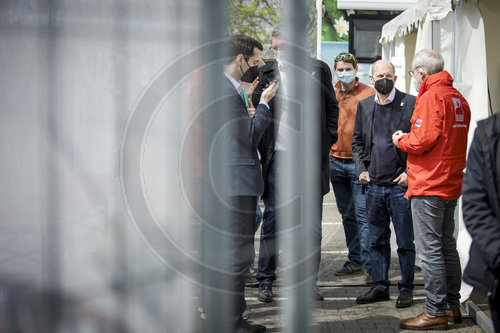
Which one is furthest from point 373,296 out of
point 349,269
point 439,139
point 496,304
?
point 496,304

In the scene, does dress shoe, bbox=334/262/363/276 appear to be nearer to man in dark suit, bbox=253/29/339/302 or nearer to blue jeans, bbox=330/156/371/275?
blue jeans, bbox=330/156/371/275

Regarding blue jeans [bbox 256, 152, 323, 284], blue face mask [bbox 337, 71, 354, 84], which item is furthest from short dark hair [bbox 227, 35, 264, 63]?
blue face mask [bbox 337, 71, 354, 84]

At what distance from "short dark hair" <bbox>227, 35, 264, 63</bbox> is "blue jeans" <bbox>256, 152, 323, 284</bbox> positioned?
42 cm

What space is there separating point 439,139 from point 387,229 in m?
0.98

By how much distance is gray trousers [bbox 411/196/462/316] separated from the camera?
3979 mm

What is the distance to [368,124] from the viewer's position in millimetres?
4723

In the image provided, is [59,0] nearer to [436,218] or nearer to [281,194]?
[281,194]

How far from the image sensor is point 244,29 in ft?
7.93

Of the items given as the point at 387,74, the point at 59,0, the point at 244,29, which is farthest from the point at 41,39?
the point at 387,74

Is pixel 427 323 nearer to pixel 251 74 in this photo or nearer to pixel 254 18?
pixel 251 74

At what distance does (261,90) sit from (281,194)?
43 centimetres

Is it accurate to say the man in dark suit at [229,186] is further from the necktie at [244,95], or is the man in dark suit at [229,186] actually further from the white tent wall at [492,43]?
the white tent wall at [492,43]

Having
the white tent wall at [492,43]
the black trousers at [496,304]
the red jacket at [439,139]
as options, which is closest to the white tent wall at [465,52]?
the white tent wall at [492,43]

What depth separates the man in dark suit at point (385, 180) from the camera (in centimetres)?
450
